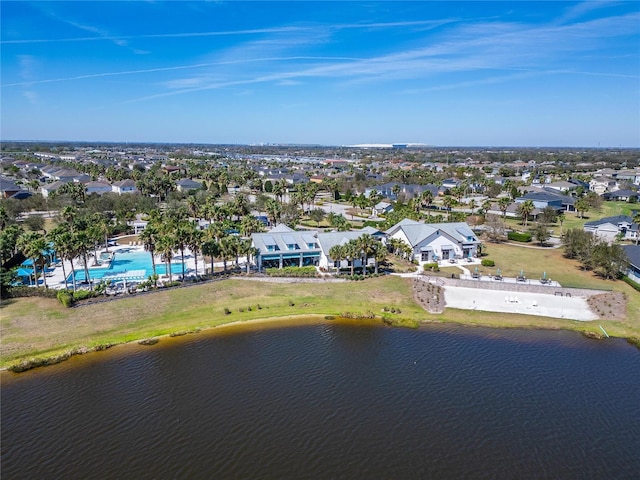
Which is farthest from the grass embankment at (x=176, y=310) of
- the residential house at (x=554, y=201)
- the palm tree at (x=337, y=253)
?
the residential house at (x=554, y=201)

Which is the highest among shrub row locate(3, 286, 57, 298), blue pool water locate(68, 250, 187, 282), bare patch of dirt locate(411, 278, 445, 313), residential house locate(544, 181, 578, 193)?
residential house locate(544, 181, 578, 193)

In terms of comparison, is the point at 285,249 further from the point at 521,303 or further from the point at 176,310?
the point at 521,303

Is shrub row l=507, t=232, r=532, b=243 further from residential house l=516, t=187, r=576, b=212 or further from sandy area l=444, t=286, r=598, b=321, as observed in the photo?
residential house l=516, t=187, r=576, b=212

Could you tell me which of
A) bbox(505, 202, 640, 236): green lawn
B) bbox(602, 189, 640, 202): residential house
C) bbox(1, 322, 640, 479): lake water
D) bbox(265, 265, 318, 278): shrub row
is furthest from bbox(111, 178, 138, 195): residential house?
bbox(602, 189, 640, 202): residential house

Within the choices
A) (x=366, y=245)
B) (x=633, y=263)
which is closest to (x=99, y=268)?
(x=366, y=245)

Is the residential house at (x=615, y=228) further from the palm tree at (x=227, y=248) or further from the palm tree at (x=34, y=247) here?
the palm tree at (x=34, y=247)

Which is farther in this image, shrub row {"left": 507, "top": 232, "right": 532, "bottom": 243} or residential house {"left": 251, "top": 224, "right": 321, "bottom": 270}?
shrub row {"left": 507, "top": 232, "right": 532, "bottom": 243}
